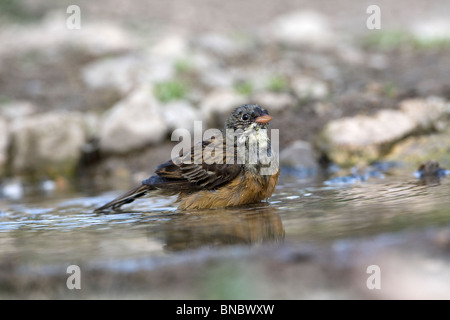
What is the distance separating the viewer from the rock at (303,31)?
47.4 ft

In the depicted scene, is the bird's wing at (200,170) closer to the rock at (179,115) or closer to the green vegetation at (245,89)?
the rock at (179,115)

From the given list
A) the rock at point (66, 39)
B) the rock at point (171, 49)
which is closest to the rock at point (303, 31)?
the rock at point (171, 49)

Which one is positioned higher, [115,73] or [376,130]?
[115,73]

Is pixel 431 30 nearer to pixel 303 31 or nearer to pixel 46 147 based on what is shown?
pixel 303 31

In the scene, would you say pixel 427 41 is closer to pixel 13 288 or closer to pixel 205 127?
pixel 205 127

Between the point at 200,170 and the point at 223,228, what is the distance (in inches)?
56.9

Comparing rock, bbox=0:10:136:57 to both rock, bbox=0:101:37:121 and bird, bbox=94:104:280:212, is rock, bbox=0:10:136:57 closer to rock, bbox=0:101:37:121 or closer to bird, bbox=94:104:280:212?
rock, bbox=0:101:37:121

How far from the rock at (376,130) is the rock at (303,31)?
551 cm

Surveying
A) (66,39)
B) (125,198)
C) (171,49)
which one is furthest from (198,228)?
(66,39)

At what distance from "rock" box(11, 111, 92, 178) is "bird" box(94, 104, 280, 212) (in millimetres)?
4137

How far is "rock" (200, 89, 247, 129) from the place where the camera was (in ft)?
33.2

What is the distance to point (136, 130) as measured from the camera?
32.4 ft

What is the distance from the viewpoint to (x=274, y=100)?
10.4m

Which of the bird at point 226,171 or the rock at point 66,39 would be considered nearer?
the bird at point 226,171
